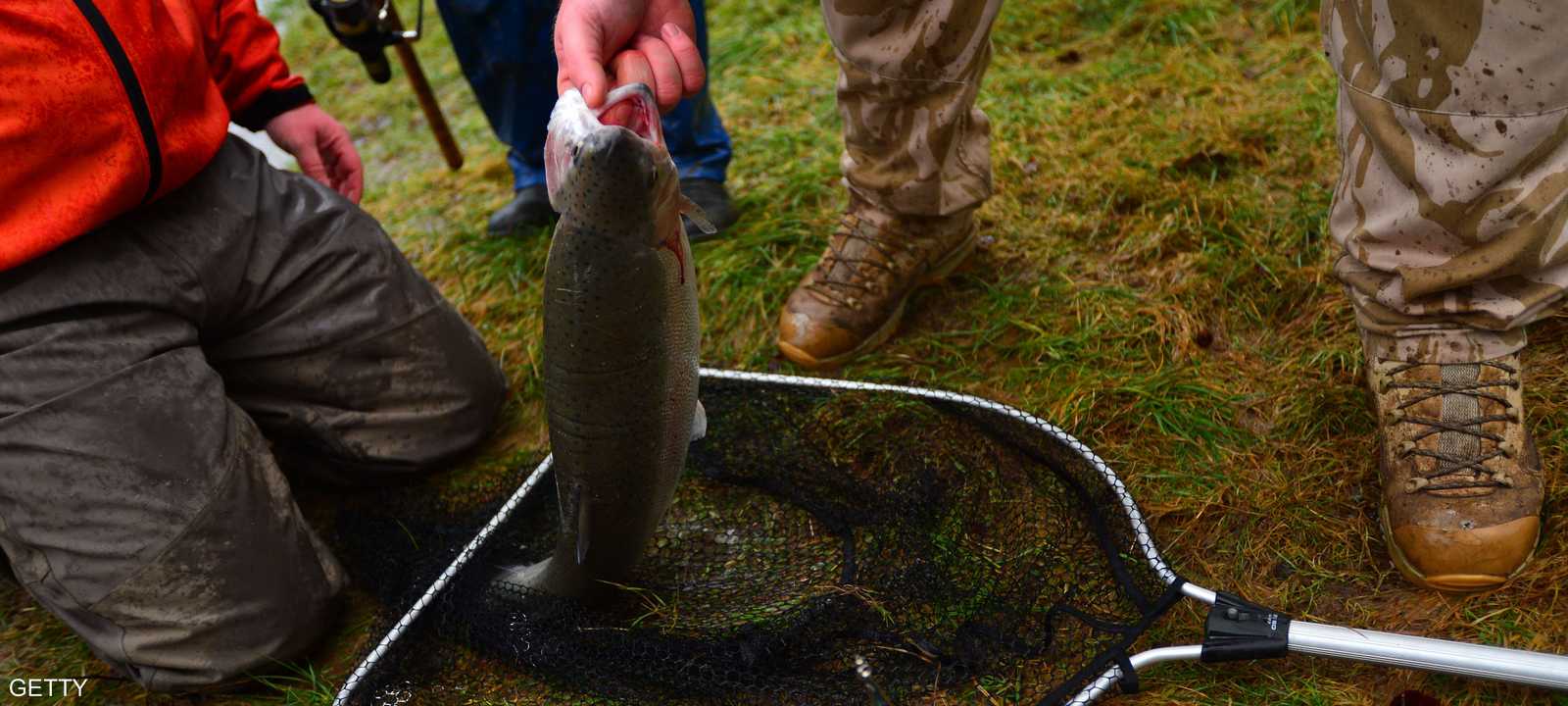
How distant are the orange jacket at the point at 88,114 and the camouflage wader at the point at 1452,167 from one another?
278cm

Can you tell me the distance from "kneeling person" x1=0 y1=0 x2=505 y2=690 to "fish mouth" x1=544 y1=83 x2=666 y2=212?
4.14 feet

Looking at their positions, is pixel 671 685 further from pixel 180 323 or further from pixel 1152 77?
pixel 1152 77

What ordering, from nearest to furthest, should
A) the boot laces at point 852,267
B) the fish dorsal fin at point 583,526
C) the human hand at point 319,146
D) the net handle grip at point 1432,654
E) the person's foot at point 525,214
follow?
the net handle grip at point 1432,654 → the fish dorsal fin at point 583,526 → the boot laces at point 852,267 → the human hand at point 319,146 → the person's foot at point 525,214

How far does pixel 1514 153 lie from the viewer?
2152 mm

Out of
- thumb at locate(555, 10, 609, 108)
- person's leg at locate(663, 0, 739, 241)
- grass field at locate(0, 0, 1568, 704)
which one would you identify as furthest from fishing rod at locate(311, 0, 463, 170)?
thumb at locate(555, 10, 609, 108)

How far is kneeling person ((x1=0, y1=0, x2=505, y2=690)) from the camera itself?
257 centimetres

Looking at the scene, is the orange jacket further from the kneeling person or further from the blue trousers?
the blue trousers

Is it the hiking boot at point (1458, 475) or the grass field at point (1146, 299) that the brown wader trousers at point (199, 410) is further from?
the hiking boot at point (1458, 475)

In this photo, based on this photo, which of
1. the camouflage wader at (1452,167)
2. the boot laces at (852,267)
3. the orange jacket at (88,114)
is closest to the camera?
the camouflage wader at (1452,167)

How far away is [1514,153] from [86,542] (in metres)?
3.16

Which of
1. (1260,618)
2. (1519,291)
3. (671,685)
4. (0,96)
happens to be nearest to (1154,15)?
(1519,291)

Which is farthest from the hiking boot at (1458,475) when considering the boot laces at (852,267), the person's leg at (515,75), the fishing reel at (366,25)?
the fishing reel at (366,25)

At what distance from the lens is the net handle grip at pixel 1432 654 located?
1934 mm

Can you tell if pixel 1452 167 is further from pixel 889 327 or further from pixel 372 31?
pixel 372 31
